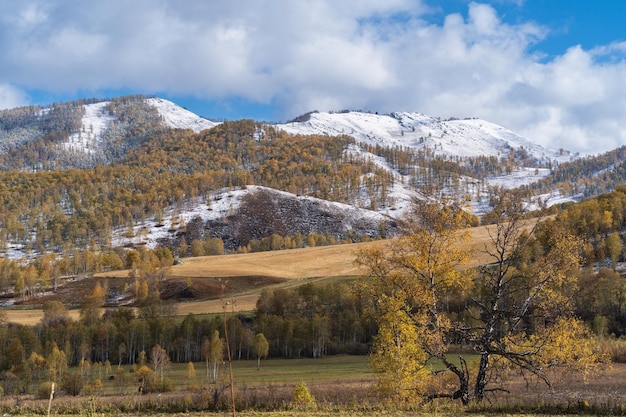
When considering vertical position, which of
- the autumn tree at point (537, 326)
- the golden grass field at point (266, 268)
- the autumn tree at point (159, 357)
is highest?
the golden grass field at point (266, 268)

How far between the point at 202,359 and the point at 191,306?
28553mm

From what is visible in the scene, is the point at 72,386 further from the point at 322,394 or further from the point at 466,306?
the point at 466,306

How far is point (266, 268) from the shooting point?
156125 millimetres

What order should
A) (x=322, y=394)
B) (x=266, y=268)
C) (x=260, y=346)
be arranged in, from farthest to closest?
(x=266, y=268) < (x=260, y=346) < (x=322, y=394)

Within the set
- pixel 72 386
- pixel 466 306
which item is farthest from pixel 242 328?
pixel 466 306

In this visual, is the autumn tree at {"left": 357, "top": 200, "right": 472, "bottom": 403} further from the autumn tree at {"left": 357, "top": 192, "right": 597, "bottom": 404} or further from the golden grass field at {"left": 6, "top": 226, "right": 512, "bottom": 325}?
the golden grass field at {"left": 6, "top": 226, "right": 512, "bottom": 325}

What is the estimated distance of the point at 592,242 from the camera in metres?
122

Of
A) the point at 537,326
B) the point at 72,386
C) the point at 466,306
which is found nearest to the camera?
the point at 466,306

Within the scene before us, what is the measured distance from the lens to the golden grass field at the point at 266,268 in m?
121

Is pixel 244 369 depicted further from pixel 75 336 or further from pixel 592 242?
pixel 592 242

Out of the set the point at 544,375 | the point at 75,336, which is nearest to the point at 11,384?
the point at 75,336

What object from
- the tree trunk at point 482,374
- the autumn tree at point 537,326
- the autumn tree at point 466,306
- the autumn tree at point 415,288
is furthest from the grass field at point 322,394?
the autumn tree at point 415,288

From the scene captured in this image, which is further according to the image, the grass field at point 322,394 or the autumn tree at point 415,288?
the autumn tree at point 415,288

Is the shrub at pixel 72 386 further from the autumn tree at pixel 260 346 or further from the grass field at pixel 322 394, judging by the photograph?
the autumn tree at pixel 260 346
